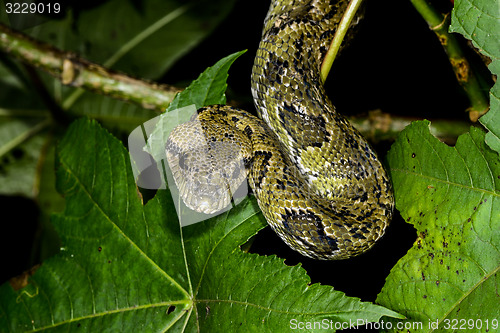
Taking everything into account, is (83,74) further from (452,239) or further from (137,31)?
(452,239)

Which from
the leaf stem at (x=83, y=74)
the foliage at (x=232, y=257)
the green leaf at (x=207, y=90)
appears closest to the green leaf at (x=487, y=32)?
the foliage at (x=232, y=257)

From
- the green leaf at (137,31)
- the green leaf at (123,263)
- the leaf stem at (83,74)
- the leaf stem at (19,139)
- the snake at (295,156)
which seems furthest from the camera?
the leaf stem at (19,139)

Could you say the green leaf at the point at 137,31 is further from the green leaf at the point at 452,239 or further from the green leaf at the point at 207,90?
the green leaf at the point at 452,239

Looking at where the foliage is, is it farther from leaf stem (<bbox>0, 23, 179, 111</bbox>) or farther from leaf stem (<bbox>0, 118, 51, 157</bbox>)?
leaf stem (<bbox>0, 118, 51, 157</bbox>)

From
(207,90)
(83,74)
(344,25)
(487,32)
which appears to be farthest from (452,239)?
(83,74)

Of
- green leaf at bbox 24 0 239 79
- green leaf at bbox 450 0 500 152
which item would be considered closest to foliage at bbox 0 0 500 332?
green leaf at bbox 450 0 500 152

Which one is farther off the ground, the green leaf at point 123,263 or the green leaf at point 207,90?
the green leaf at point 207,90
